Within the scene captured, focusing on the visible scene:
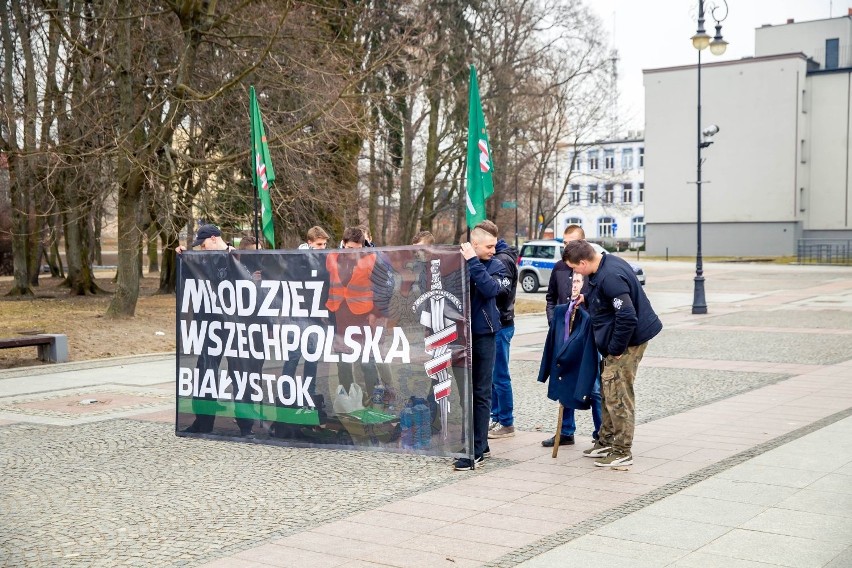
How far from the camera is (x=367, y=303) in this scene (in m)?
8.09

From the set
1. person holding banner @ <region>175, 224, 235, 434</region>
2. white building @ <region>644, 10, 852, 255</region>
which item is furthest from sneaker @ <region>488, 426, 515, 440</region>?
white building @ <region>644, 10, 852, 255</region>

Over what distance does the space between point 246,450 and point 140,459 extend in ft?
2.98

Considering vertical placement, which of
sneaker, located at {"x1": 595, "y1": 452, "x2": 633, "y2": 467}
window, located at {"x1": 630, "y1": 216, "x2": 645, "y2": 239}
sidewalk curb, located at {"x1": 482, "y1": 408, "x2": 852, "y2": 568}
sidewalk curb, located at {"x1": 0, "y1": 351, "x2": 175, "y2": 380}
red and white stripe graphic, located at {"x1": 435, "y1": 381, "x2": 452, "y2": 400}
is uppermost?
window, located at {"x1": 630, "y1": 216, "x2": 645, "y2": 239}

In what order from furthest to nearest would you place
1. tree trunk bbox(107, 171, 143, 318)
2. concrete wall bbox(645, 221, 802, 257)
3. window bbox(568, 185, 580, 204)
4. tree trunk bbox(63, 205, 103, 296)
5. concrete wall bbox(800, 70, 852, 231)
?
concrete wall bbox(800, 70, 852, 231) < concrete wall bbox(645, 221, 802, 257) < window bbox(568, 185, 580, 204) < tree trunk bbox(63, 205, 103, 296) < tree trunk bbox(107, 171, 143, 318)

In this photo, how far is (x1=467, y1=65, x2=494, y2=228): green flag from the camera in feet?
28.1

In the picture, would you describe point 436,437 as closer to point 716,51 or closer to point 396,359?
point 396,359

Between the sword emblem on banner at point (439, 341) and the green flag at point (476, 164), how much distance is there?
998mm

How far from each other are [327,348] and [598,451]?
240 cm

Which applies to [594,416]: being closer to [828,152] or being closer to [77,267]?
[77,267]

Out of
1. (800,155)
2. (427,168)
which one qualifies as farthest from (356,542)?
(800,155)

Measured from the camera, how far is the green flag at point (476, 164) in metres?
8.55

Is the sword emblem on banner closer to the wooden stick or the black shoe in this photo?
the wooden stick

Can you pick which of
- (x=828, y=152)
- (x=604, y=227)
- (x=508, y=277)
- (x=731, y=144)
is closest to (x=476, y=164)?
(x=508, y=277)

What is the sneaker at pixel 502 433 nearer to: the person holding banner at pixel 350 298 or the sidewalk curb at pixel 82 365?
the person holding banner at pixel 350 298
